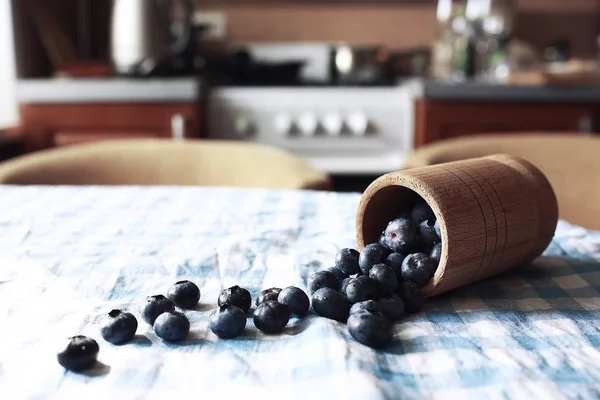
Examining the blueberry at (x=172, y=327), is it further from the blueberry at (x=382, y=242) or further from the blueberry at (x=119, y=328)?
the blueberry at (x=382, y=242)

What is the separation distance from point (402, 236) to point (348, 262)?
0.21 ft

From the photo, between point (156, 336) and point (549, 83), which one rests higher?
point (549, 83)

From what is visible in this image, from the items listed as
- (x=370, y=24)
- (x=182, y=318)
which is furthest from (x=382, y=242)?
(x=370, y=24)

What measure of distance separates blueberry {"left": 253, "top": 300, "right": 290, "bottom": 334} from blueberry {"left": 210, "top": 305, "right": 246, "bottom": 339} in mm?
15

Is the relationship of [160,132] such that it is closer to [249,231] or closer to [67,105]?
[67,105]

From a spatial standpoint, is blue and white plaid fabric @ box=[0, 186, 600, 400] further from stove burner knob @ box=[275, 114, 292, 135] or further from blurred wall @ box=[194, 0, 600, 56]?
blurred wall @ box=[194, 0, 600, 56]

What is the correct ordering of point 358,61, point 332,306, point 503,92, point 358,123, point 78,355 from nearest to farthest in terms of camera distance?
1. point 78,355
2. point 332,306
3. point 503,92
4. point 358,123
5. point 358,61

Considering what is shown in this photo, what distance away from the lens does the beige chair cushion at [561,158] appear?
4.42 ft

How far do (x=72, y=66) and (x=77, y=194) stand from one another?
1470 mm

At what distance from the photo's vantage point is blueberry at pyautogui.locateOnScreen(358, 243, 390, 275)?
2.09 feet

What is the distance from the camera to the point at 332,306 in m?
0.58

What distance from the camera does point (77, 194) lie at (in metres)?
1.13

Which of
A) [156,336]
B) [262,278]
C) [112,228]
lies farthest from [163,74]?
[156,336]

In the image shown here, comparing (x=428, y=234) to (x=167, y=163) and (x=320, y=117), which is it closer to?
(x=167, y=163)
